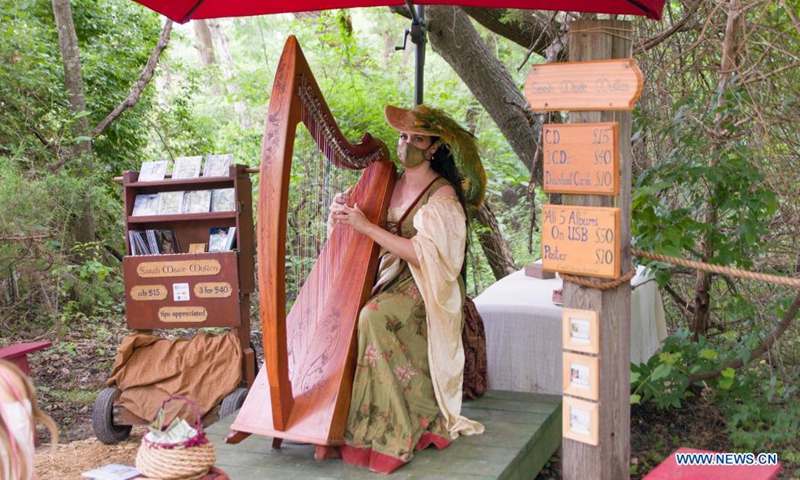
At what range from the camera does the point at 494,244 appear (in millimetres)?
6191

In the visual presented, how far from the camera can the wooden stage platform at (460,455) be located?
2604 millimetres

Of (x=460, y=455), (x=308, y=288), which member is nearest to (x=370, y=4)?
(x=308, y=288)

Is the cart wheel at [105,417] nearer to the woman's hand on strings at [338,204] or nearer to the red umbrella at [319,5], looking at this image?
the woman's hand on strings at [338,204]

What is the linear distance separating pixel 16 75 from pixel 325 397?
4.56m

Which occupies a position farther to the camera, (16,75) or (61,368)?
(16,75)

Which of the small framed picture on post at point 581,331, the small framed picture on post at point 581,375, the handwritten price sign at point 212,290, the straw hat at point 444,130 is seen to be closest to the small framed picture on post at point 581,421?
the small framed picture on post at point 581,375

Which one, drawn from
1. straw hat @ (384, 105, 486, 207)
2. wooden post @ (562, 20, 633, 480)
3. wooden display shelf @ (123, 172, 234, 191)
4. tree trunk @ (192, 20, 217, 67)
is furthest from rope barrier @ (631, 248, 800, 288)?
tree trunk @ (192, 20, 217, 67)

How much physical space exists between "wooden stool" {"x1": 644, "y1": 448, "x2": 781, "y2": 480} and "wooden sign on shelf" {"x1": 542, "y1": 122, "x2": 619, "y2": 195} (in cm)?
80

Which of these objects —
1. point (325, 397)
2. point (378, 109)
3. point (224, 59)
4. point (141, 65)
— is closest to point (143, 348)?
point (325, 397)

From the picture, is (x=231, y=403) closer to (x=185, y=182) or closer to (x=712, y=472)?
(x=185, y=182)

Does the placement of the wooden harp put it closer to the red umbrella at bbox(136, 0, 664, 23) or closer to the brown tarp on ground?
the red umbrella at bbox(136, 0, 664, 23)

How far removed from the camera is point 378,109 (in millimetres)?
6277

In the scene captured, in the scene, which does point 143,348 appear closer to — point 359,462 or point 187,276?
point 187,276

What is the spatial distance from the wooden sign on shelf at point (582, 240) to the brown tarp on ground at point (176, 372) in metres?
2.04
